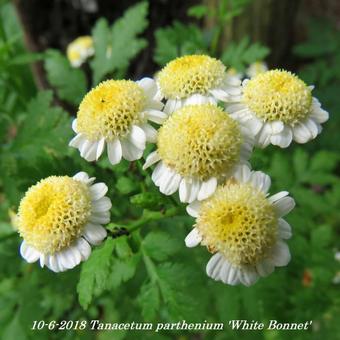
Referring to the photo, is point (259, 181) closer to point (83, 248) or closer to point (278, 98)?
point (278, 98)

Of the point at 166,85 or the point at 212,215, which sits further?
the point at 166,85

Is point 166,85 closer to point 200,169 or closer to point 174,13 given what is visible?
point 200,169

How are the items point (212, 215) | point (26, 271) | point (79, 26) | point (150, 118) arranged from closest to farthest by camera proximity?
1. point (212, 215)
2. point (150, 118)
3. point (26, 271)
4. point (79, 26)

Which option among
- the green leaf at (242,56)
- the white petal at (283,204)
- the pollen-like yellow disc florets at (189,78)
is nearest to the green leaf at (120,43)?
the green leaf at (242,56)

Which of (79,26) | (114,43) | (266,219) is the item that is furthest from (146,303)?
(79,26)

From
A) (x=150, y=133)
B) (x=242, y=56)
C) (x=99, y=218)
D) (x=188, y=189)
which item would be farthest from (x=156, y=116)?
(x=242, y=56)

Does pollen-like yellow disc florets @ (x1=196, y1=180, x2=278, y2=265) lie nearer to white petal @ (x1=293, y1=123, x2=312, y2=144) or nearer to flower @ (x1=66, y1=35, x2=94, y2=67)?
white petal @ (x1=293, y1=123, x2=312, y2=144)
